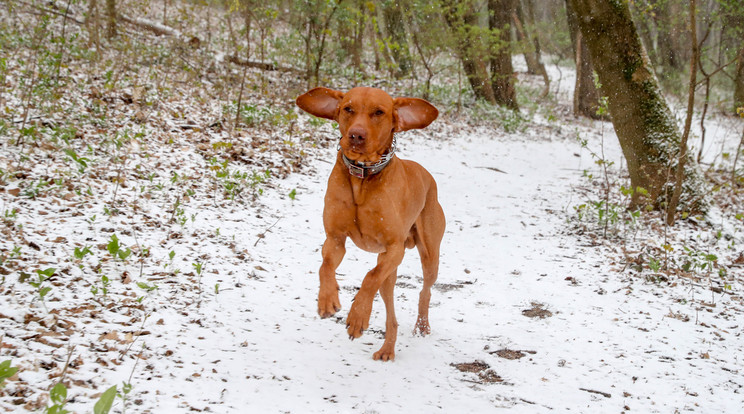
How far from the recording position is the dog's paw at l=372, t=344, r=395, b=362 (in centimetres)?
362

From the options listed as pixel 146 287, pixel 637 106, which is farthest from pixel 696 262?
pixel 146 287

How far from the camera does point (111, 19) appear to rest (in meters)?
11.5

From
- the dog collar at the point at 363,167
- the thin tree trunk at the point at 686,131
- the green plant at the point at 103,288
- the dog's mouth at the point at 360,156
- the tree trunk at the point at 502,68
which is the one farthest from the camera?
the tree trunk at the point at 502,68

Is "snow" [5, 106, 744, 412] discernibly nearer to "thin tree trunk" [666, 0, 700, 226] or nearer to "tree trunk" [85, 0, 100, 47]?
"thin tree trunk" [666, 0, 700, 226]

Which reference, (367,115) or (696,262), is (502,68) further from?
(367,115)

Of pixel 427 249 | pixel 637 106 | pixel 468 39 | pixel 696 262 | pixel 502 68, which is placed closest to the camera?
pixel 427 249

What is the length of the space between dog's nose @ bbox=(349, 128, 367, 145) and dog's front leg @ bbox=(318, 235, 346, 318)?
68 centimetres

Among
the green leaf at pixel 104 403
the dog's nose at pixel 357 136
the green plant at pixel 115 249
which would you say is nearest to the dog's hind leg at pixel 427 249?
the dog's nose at pixel 357 136

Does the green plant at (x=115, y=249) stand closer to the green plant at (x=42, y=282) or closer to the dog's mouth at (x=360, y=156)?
the green plant at (x=42, y=282)

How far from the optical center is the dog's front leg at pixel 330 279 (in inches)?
119

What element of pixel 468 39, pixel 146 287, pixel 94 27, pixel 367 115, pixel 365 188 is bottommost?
pixel 146 287

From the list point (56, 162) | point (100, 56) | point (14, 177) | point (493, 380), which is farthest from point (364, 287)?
point (100, 56)

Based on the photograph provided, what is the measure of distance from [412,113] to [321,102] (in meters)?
0.62

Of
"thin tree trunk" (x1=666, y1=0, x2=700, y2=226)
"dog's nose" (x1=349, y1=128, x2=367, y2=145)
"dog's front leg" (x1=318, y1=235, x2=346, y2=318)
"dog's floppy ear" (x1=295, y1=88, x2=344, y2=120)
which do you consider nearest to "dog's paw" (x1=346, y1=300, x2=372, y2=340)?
"dog's front leg" (x1=318, y1=235, x2=346, y2=318)
